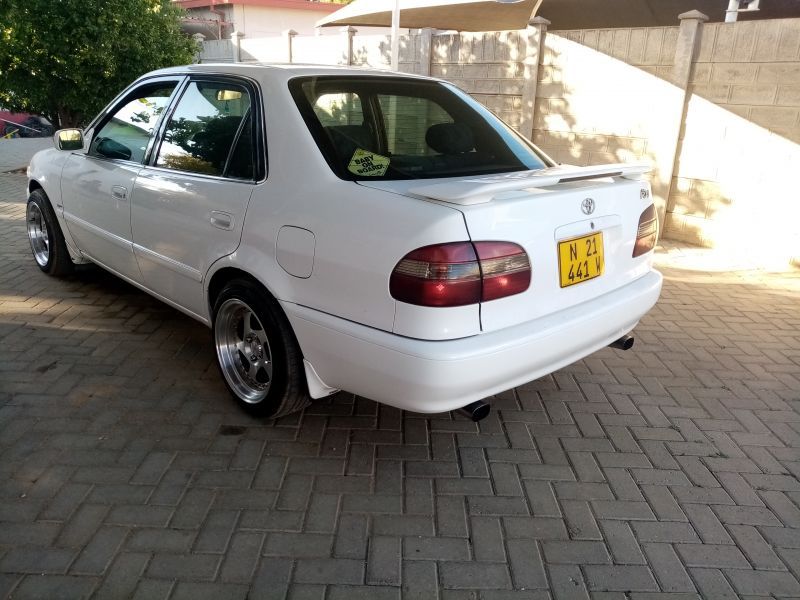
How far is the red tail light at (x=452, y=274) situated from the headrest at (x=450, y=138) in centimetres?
96

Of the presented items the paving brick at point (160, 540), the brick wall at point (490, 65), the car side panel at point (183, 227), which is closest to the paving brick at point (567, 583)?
the paving brick at point (160, 540)

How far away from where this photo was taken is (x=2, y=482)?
2711 mm

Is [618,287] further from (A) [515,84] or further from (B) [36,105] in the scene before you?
(B) [36,105]

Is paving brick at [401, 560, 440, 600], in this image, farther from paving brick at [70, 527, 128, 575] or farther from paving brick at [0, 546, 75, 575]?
paving brick at [0, 546, 75, 575]

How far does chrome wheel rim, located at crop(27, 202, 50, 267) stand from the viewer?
5.25 meters

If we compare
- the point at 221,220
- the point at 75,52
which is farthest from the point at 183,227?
the point at 75,52

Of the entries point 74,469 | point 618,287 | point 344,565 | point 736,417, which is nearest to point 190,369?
point 74,469

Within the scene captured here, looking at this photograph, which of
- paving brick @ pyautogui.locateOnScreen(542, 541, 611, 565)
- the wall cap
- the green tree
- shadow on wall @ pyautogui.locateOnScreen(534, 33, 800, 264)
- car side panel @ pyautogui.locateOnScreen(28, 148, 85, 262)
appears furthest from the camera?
the green tree

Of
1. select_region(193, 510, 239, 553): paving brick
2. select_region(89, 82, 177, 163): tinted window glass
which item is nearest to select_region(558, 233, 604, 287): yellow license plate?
select_region(193, 510, 239, 553): paving brick

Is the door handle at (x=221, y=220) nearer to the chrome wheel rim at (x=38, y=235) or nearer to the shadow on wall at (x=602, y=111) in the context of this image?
the chrome wheel rim at (x=38, y=235)

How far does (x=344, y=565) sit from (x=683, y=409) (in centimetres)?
217

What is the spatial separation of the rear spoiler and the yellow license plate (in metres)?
0.28

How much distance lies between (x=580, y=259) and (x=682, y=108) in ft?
17.4

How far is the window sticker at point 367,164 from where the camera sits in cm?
281
